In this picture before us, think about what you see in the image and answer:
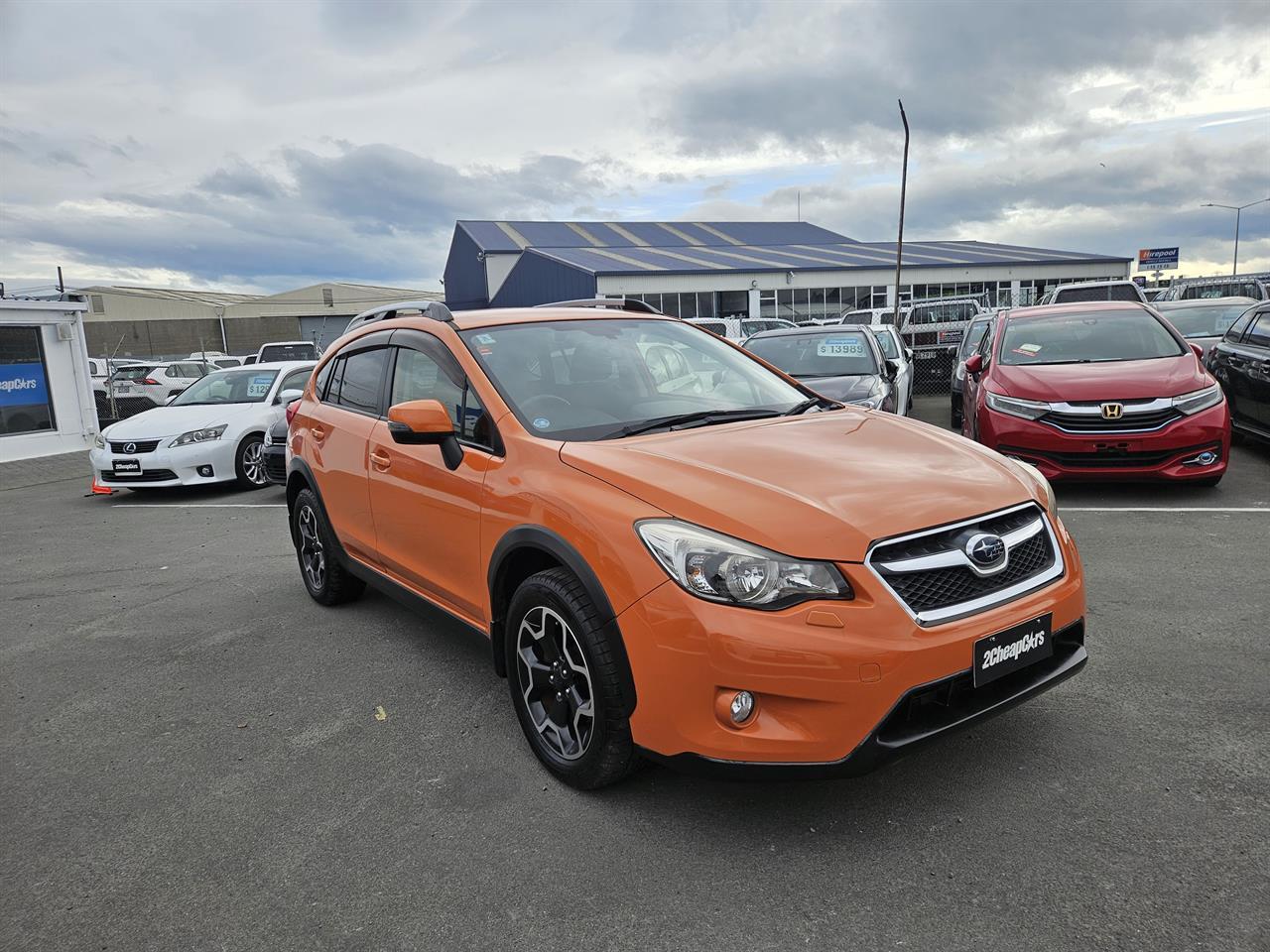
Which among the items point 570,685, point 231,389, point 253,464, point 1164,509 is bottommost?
point 1164,509

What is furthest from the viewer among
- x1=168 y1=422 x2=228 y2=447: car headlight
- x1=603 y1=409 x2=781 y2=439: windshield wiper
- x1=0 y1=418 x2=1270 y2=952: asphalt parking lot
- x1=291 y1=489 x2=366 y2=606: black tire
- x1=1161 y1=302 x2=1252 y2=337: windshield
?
x1=1161 y1=302 x2=1252 y2=337: windshield

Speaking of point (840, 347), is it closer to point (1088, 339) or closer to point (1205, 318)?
point (1088, 339)

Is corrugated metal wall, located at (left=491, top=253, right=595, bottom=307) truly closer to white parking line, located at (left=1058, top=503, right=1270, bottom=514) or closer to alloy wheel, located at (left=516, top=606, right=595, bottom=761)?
white parking line, located at (left=1058, top=503, right=1270, bottom=514)

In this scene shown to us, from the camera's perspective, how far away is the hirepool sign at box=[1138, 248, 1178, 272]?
220 ft

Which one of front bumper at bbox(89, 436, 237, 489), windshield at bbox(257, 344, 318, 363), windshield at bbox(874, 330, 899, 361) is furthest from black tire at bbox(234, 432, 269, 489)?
windshield at bbox(257, 344, 318, 363)

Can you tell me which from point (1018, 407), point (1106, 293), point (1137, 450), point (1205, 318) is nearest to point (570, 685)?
point (1018, 407)

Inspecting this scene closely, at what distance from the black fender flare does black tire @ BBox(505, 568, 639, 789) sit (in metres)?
0.03

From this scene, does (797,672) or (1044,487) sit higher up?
(1044,487)

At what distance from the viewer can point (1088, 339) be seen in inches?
307

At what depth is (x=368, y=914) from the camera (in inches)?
97.8

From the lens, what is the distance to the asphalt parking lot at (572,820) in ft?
7.80

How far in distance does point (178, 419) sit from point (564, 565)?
30.7 feet

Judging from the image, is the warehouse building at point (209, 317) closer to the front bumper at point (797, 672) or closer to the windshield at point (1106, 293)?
the windshield at point (1106, 293)

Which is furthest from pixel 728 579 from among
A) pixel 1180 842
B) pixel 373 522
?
pixel 373 522
